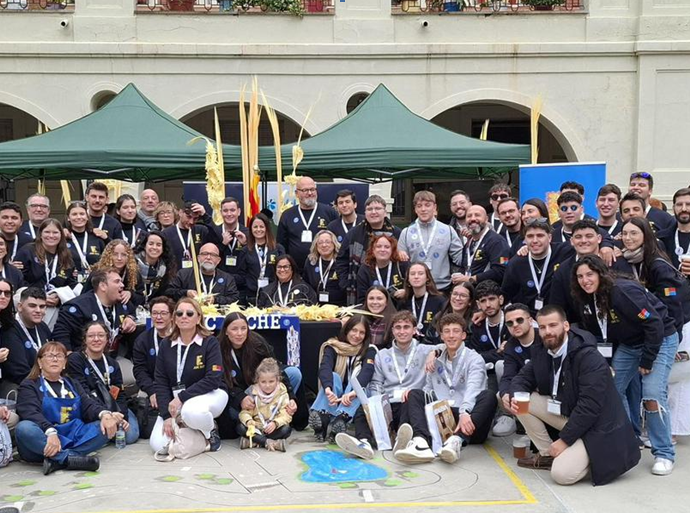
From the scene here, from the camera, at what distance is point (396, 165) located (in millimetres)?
11227

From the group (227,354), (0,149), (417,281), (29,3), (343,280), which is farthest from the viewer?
(29,3)

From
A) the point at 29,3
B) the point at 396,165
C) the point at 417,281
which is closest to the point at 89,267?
the point at 417,281

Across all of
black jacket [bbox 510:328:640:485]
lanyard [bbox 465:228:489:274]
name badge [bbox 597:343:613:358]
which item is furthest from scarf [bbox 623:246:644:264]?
lanyard [bbox 465:228:489:274]

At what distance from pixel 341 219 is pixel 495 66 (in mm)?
8918

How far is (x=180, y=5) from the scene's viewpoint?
54.6 ft

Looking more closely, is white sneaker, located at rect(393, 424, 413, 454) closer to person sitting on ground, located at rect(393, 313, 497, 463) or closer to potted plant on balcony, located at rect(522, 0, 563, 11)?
person sitting on ground, located at rect(393, 313, 497, 463)

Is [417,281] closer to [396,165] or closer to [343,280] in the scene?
[343,280]

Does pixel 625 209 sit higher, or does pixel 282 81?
pixel 282 81

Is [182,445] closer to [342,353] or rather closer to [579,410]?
[342,353]

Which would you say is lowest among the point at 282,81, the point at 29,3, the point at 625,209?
the point at 625,209

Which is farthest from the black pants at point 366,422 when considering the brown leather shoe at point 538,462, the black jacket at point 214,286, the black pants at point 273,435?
the black jacket at point 214,286

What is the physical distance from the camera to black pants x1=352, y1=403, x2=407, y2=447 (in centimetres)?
658

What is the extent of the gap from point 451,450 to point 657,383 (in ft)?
5.16

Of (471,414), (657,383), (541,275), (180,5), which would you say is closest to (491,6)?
(180,5)
